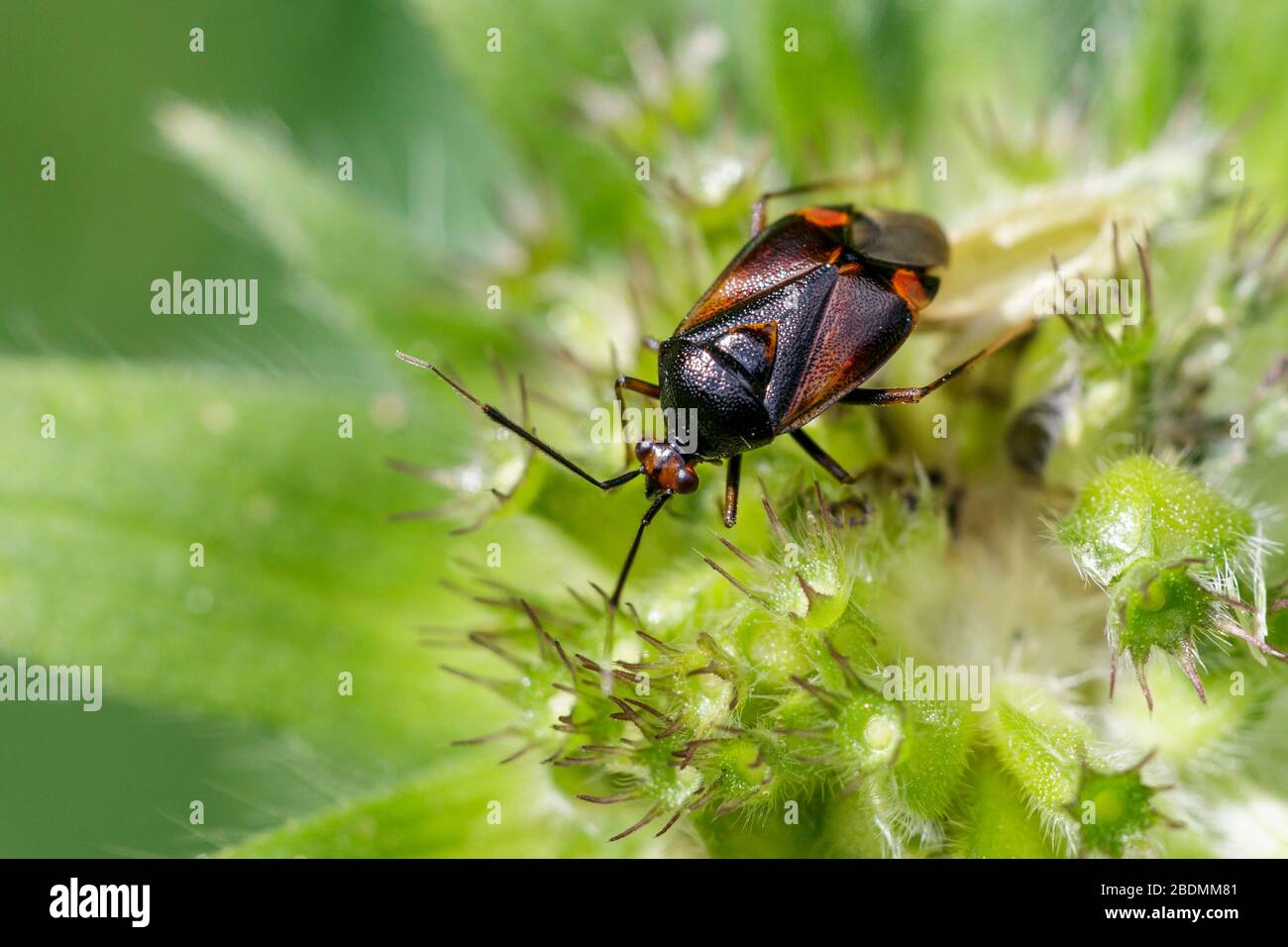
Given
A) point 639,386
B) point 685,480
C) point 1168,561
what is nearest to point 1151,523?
point 1168,561

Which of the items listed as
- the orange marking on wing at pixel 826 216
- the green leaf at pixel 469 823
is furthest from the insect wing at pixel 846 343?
the green leaf at pixel 469 823

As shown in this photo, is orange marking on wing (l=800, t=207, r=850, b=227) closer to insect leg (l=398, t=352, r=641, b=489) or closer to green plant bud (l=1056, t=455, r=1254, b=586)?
insect leg (l=398, t=352, r=641, b=489)

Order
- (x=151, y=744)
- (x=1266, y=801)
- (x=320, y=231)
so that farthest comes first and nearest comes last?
(x=151, y=744), (x=320, y=231), (x=1266, y=801)

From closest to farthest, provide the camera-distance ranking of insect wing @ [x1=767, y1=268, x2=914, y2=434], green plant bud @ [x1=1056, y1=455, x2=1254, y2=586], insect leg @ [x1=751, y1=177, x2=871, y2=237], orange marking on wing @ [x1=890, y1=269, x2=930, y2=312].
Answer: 1. green plant bud @ [x1=1056, y1=455, x2=1254, y2=586]
2. insect wing @ [x1=767, y1=268, x2=914, y2=434]
3. orange marking on wing @ [x1=890, y1=269, x2=930, y2=312]
4. insect leg @ [x1=751, y1=177, x2=871, y2=237]

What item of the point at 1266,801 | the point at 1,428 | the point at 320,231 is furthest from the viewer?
the point at 320,231

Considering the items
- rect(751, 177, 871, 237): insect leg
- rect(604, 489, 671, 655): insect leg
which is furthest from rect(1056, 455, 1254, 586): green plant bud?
rect(751, 177, 871, 237): insect leg

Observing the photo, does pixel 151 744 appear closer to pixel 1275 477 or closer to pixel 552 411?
pixel 552 411
